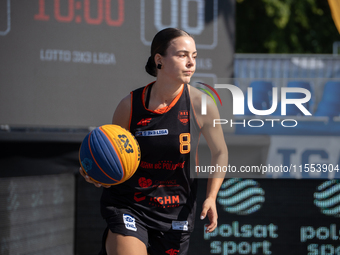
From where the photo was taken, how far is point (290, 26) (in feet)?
66.8

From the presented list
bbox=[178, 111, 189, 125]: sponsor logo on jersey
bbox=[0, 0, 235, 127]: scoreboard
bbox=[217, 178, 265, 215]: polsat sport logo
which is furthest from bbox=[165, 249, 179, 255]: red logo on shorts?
bbox=[0, 0, 235, 127]: scoreboard

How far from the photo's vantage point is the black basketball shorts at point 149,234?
3.10 m

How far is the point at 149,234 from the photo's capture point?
3.26m

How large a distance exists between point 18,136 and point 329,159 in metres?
3.45

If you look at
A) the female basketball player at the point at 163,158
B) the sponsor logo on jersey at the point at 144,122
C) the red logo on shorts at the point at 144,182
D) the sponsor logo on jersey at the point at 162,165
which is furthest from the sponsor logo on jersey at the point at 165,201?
the sponsor logo on jersey at the point at 144,122

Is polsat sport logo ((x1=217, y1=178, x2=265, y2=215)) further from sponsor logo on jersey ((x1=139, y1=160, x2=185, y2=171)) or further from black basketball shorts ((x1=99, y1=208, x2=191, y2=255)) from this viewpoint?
sponsor logo on jersey ((x1=139, y1=160, x2=185, y2=171))

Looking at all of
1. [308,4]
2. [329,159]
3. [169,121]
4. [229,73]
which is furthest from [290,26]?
[169,121]

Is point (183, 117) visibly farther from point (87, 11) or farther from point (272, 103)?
point (87, 11)

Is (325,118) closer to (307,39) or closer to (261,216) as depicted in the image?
(261,216)

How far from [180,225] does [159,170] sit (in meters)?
0.44

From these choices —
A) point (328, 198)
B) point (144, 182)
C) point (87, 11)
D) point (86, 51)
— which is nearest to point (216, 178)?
point (144, 182)

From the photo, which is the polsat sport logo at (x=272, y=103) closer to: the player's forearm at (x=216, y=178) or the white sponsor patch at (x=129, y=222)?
the player's forearm at (x=216, y=178)

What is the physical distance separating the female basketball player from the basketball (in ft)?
0.45

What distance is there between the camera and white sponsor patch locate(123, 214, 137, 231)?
10.2 feet
